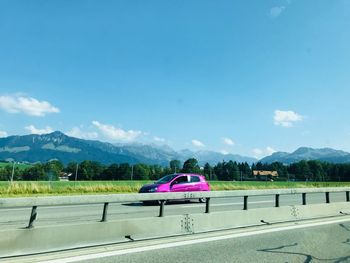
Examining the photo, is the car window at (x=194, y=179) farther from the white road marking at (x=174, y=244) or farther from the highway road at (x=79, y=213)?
the white road marking at (x=174, y=244)

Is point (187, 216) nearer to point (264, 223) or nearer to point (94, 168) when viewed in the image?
point (264, 223)

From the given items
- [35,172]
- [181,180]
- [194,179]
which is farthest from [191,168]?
[181,180]

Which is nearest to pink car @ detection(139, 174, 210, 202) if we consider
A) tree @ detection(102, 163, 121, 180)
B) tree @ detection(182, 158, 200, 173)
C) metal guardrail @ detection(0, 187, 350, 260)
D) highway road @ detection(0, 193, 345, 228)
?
highway road @ detection(0, 193, 345, 228)

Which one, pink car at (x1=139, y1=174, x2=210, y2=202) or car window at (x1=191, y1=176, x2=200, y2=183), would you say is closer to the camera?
pink car at (x1=139, y1=174, x2=210, y2=202)

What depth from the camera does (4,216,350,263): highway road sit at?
6.22 meters

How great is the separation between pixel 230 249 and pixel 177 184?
13.5m

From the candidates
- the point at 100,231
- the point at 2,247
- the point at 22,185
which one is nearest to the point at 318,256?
the point at 100,231

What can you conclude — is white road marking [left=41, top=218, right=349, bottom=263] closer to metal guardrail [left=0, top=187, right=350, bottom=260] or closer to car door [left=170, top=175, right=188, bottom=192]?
metal guardrail [left=0, top=187, right=350, bottom=260]

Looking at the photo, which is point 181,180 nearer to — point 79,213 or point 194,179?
point 194,179

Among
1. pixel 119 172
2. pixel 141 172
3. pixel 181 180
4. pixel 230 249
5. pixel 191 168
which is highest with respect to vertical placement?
pixel 191 168

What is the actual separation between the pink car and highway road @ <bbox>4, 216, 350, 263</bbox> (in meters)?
10.5

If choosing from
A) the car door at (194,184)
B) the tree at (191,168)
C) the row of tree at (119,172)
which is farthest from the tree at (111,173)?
the car door at (194,184)

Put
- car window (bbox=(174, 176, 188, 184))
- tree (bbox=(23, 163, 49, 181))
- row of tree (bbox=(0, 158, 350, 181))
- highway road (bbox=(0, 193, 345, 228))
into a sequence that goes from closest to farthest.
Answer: highway road (bbox=(0, 193, 345, 228)), car window (bbox=(174, 176, 188, 184)), tree (bbox=(23, 163, 49, 181)), row of tree (bbox=(0, 158, 350, 181))

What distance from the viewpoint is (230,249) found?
7168 mm
